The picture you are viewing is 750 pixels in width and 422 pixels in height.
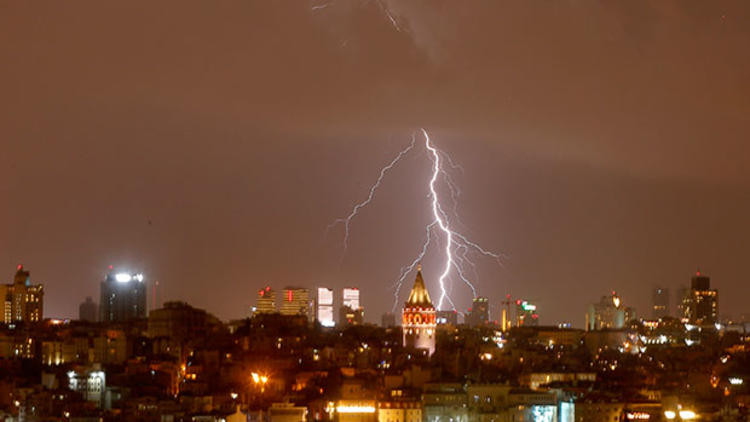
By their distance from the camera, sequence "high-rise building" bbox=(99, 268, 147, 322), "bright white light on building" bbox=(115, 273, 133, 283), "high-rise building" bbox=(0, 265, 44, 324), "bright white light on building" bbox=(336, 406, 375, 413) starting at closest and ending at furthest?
1. "bright white light on building" bbox=(336, 406, 375, 413)
2. "high-rise building" bbox=(0, 265, 44, 324)
3. "high-rise building" bbox=(99, 268, 147, 322)
4. "bright white light on building" bbox=(115, 273, 133, 283)

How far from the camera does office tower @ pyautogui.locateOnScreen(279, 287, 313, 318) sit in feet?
205

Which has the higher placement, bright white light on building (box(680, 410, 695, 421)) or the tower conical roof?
the tower conical roof

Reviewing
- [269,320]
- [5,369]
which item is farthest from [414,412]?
[269,320]

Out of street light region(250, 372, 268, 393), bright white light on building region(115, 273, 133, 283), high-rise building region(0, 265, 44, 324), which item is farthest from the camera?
bright white light on building region(115, 273, 133, 283)

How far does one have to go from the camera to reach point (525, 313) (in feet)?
227

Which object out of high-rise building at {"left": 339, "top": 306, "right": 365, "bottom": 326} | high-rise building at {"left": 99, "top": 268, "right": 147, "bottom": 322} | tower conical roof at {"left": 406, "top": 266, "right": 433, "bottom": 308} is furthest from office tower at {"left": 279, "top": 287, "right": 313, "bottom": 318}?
tower conical roof at {"left": 406, "top": 266, "right": 433, "bottom": 308}

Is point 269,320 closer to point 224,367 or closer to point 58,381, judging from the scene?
point 224,367

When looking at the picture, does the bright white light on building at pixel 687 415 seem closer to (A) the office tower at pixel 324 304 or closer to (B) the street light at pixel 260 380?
(B) the street light at pixel 260 380

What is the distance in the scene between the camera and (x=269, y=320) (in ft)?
159

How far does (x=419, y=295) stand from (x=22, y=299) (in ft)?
47.6

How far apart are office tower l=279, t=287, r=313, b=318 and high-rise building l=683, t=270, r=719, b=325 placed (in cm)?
1886

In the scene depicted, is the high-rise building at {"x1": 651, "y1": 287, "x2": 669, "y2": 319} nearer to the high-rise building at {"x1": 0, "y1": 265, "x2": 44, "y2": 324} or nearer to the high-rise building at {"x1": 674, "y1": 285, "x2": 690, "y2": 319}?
the high-rise building at {"x1": 674, "y1": 285, "x2": 690, "y2": 319}

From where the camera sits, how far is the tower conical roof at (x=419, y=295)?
44.5 metres

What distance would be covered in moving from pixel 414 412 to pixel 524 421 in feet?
7.83
